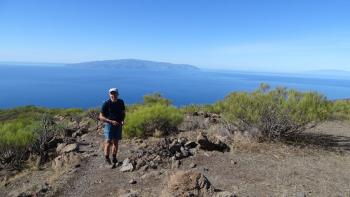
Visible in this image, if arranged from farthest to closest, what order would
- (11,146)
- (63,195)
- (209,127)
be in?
(209,127) < (11,146) < (63,195)

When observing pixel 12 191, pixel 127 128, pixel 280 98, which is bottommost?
pixel 12 191

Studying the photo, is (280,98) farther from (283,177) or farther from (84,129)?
(84,129)

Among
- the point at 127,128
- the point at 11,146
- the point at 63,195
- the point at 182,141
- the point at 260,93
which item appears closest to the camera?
the point at 63,195

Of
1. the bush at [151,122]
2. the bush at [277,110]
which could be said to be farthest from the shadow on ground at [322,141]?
the bush at [151,122]

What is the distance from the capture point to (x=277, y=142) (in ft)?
29.2

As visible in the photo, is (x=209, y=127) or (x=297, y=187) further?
(x=209, y=127)

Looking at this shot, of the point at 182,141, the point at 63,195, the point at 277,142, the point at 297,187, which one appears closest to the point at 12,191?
the point at 63,195

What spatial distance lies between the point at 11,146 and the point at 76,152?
7.61 ft

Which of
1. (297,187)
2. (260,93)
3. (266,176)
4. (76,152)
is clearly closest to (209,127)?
(260,93)

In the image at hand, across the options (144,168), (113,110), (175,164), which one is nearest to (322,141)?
(175,164)

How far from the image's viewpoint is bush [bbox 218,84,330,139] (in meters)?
8.82

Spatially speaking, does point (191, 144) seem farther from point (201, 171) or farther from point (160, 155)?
point (201, 171)

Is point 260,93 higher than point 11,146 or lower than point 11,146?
higher

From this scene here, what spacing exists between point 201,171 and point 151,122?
4505 millimetres
